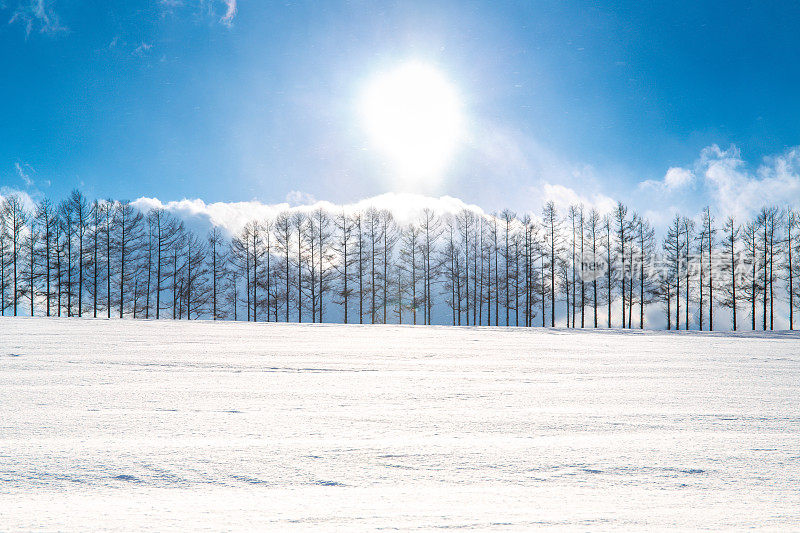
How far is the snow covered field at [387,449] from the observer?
1.68 metres

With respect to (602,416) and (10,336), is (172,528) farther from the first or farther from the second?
(10,336)

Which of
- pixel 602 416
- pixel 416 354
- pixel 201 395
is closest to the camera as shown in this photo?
pixel 602 416

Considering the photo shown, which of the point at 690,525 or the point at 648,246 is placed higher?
the point at 648,246

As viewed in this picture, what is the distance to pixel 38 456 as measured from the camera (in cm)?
209

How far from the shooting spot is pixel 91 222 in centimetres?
2653

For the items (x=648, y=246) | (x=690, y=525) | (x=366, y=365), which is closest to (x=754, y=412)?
(x=690, y=525)

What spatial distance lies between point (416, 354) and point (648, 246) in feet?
94.6

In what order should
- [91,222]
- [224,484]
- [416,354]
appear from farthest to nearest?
[91,222] → [416,354] → [224,484]

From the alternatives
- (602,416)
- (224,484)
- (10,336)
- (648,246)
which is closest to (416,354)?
(602,416)

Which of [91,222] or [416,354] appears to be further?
[91,222]

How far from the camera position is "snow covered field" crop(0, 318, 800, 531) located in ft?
5.51

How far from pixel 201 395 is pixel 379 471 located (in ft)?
6.55

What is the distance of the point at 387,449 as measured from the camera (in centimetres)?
226

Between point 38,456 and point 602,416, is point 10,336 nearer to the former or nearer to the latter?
point 38,456
